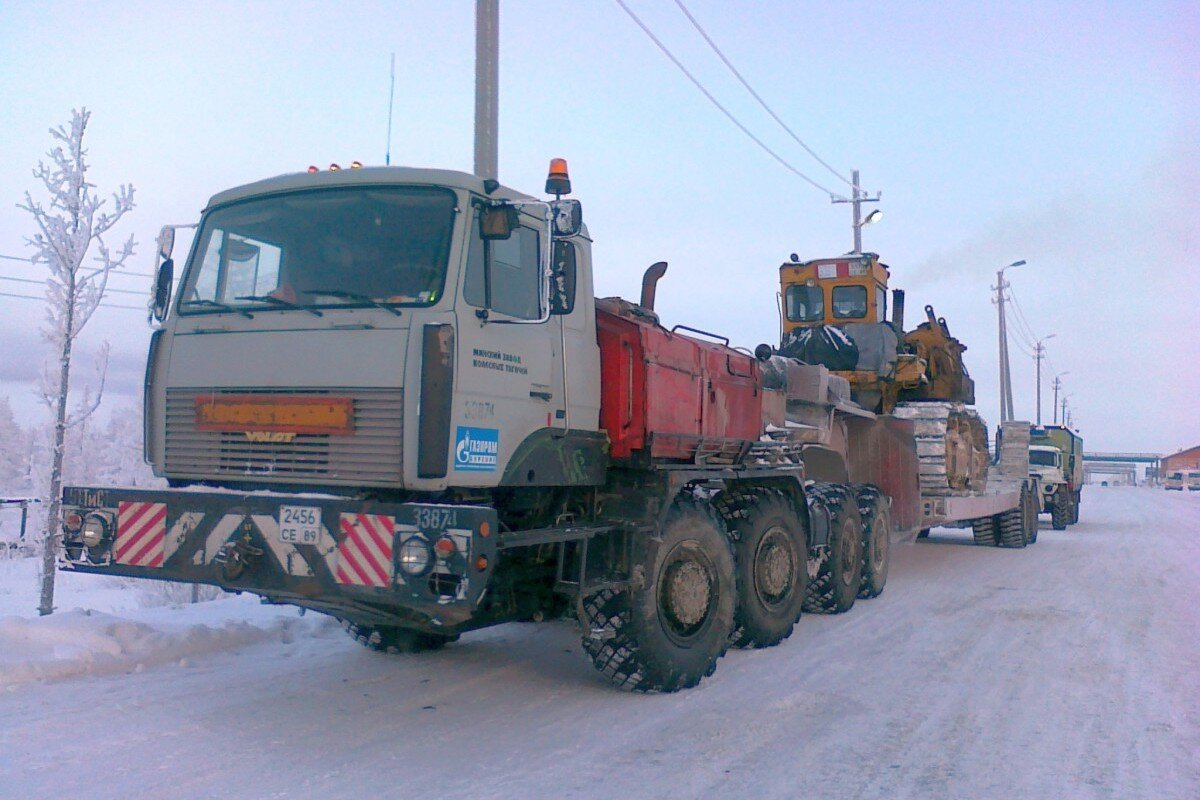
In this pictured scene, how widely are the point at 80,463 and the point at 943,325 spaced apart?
32.1 meters

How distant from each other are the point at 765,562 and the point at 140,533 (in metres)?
4.47

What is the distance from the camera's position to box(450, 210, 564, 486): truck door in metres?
4.74

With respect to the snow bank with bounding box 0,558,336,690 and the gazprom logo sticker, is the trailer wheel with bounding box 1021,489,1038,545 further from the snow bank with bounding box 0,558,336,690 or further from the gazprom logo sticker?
the gazprom logo sticker

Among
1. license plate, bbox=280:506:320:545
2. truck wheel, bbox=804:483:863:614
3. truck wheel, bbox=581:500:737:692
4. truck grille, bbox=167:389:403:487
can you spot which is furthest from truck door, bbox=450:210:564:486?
truck wheel, bbox=804:483:863:614

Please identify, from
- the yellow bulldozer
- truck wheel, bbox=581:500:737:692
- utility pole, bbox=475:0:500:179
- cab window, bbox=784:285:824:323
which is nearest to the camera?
truck wheel, bbox=581:500:737:692

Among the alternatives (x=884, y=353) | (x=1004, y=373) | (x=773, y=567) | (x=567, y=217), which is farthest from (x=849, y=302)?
(x=1004, y=373)

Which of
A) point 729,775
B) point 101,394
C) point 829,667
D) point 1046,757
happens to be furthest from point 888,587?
point 101,394

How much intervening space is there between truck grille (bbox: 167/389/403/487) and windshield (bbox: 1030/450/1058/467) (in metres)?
→ 21.3

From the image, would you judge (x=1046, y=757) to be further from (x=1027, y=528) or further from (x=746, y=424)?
(x=1027, y=528)

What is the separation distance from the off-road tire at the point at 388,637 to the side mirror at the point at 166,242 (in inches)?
109

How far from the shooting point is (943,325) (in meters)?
14.5

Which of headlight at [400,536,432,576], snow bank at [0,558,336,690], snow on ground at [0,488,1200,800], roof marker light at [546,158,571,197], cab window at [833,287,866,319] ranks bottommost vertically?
snow on ground at [0,488,1200,800]

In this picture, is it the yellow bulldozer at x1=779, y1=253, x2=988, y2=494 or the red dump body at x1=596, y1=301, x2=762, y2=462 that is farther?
the yellow bulldozer at x1=779, y1=253, x2=988, y2=494

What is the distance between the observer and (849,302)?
13828 millimetres
